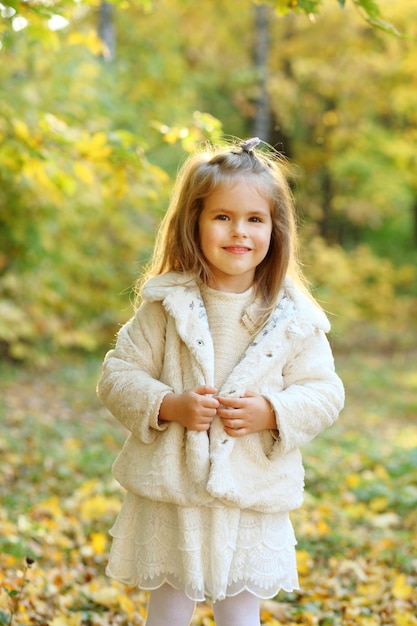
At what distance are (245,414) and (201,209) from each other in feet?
2.15

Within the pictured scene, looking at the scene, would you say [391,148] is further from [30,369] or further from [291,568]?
[291,568]

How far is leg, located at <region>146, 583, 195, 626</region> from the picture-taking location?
2309mm

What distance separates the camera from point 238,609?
2.31m

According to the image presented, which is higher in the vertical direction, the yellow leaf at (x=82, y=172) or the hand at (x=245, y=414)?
the yellow leaf at (x=82, y=172)

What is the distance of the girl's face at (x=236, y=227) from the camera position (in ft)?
7.64

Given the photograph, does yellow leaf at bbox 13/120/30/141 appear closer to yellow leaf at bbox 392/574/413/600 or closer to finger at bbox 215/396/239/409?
finger at bbox 215/396/239/409

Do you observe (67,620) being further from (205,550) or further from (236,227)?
(236,227)

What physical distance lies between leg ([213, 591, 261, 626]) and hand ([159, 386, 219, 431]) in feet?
1.76

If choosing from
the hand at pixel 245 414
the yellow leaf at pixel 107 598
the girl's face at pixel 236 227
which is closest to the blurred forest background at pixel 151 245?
the yellow leaf at pixel 107 598

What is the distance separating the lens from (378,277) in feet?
56.2

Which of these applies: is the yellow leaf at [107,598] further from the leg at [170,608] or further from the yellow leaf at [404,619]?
the yellow leaf at [404,619]

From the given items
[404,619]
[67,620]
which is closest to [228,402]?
[67,620]

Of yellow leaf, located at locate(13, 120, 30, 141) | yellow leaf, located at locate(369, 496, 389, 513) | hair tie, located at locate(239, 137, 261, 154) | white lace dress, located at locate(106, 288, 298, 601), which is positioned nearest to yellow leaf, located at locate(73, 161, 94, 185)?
yellow leaf, located at locate(13, 120, 30, 141)

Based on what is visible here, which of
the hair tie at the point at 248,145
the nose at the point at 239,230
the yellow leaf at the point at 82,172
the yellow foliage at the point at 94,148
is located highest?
the yellow foliage at the point at 94,148
